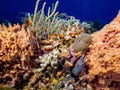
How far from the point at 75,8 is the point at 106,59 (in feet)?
37.3

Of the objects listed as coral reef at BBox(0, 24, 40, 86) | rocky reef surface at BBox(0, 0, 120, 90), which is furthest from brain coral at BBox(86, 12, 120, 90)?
coral reef at BBox(0, 24, 40, 86)

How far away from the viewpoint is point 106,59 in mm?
3543

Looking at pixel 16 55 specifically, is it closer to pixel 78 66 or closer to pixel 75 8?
pixel 78 66

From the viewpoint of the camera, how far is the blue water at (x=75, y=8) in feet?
36.8

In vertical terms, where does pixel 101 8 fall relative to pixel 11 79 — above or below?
above

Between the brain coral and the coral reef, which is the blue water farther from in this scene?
the brain coral

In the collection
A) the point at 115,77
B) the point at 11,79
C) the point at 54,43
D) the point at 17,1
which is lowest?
the point at 115,77

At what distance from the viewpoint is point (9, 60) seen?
4.15 metres

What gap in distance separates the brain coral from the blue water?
782 cm

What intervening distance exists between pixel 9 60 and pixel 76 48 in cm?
128

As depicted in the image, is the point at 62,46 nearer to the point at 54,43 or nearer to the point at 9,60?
the point at 54,43

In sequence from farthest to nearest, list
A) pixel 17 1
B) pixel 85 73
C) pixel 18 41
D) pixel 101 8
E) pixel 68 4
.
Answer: pixel 101 8
pixel 68 4
pixel 17 1
pixel 18 41
pixel 85 73

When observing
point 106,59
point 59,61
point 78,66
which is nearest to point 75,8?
point 59,61

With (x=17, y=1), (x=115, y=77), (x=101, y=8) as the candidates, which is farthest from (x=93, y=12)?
(x=115, y=77)
